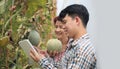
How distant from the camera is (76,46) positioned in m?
2.05

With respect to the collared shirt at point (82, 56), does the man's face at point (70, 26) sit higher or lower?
higher

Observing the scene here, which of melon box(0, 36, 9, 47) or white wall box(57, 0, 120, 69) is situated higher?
white wall box(57, 0, 120, 69)

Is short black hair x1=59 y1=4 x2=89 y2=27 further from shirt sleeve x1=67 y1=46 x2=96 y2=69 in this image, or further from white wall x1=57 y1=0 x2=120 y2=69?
white wall x1=57 y1=0 x2=120 y2=69

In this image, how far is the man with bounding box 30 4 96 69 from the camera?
1986mm

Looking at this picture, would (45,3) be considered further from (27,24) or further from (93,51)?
(93,51)

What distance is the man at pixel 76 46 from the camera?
1.99 meters

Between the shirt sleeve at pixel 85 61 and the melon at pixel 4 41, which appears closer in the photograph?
the shirt sleeve at pixel 85 61

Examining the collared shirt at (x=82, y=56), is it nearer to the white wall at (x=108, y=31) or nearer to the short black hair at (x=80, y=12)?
the short black hair at (x=80, y=12)

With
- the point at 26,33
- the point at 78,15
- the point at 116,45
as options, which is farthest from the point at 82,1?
the point at 116,45

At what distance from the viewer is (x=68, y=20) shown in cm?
222

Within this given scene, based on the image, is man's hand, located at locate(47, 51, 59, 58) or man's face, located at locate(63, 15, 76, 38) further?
man's hand, located at locate(47, 51, 59, 58)

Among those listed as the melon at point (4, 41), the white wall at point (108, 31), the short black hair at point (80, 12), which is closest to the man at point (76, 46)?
the short black hair at point (80, 12)

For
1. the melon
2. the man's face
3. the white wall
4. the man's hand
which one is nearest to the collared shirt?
the man's face

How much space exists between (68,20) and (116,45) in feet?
2.86
